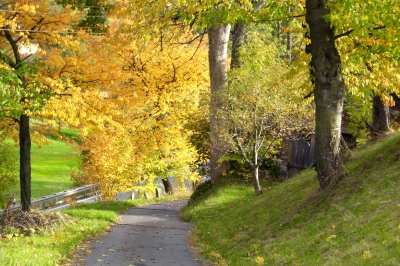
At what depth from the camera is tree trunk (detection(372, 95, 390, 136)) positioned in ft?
64.1

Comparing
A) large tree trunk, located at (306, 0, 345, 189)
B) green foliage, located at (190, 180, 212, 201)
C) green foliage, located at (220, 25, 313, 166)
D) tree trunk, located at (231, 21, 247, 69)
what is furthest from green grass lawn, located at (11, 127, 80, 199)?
large tree trunk, located at (306, 0, 345, 189)

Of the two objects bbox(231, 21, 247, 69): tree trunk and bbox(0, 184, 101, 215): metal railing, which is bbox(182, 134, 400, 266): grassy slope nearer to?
bbox(231, 21, 247, 69): tree trunk

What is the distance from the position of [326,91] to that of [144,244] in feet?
19.4

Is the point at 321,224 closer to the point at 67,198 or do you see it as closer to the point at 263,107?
the point at 263,107

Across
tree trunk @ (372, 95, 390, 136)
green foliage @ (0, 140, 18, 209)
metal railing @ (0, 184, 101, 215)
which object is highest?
tree trunk @ (372, 95, 390, 136)

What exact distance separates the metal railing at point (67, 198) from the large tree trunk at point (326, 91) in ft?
59.2

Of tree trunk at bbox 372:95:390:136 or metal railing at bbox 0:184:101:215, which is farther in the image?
metal railing at bbox 0:184:101:215

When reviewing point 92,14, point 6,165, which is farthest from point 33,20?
point 6,165

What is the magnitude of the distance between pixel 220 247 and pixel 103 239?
3.40 metres

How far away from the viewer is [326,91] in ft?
45.4

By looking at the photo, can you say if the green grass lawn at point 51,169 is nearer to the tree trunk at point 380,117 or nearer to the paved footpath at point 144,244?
the paved footpath at point 144,244

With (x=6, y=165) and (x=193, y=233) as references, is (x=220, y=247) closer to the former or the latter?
(x=193, y=233)

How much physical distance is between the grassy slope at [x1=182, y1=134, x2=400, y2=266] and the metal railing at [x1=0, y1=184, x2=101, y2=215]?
492 inches

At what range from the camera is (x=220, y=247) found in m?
14.8
